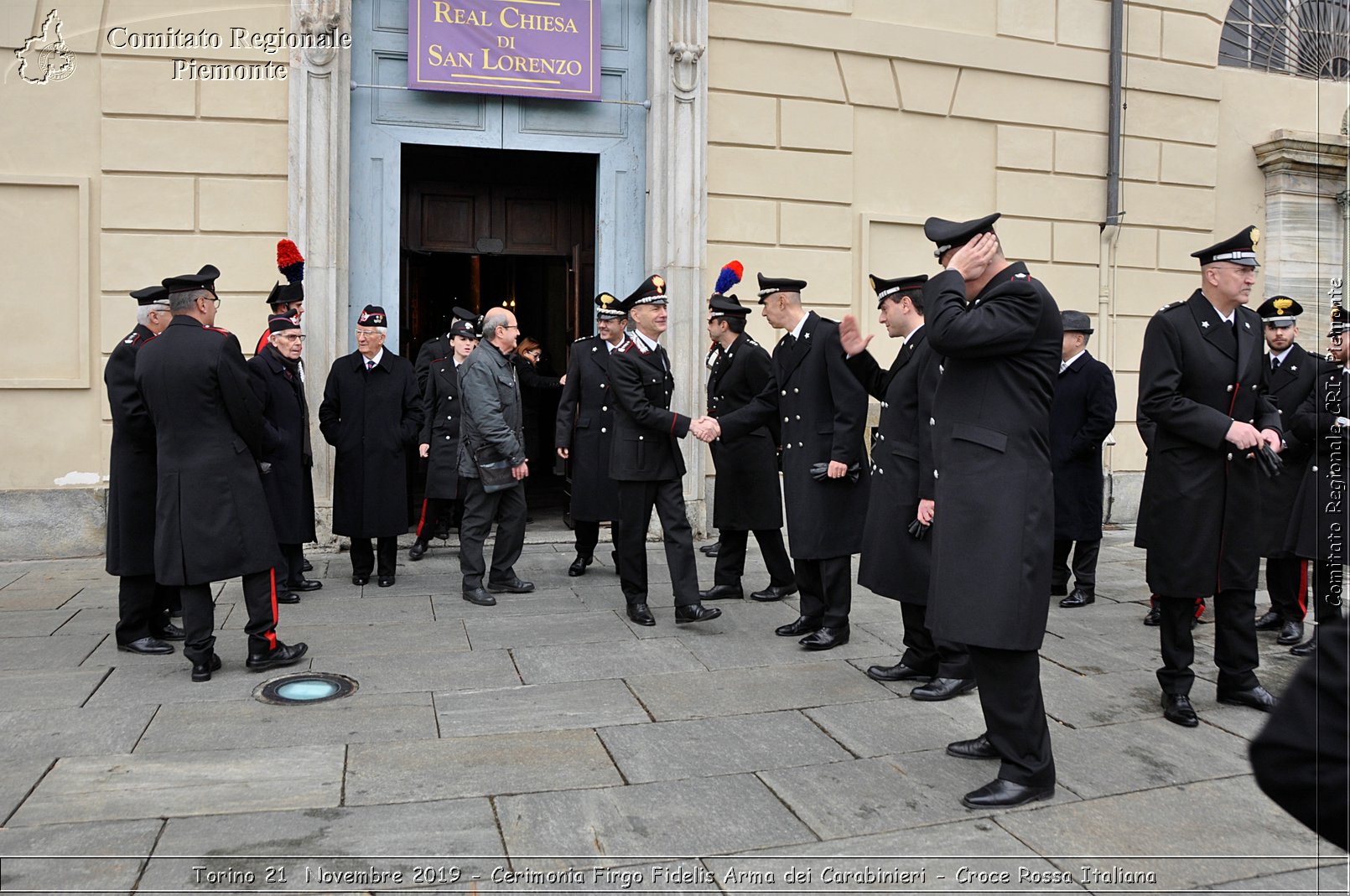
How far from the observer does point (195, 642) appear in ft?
17.5

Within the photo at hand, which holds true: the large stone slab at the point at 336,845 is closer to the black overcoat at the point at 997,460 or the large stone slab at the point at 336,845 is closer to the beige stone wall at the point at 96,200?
the black overcoat at the point at 997,460

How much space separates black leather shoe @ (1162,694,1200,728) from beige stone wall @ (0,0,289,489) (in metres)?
7.26

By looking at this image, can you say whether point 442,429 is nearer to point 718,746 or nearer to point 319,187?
point 319,187

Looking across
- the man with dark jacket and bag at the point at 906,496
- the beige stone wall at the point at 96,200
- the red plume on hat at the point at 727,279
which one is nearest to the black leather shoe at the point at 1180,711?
the man with dark jacket and bag at the point at 906,496

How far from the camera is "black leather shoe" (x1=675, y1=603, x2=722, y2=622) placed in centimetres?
640

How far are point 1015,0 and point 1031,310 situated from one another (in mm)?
8239

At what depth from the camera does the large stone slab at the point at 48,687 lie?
4.90 metres

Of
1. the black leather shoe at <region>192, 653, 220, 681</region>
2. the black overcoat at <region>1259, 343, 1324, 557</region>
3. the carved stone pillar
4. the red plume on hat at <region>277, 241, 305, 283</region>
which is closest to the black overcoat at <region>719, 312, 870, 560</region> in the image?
the black overcoat at <region>1259, 343, 1324, 557</region>

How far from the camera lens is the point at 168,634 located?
242 inches

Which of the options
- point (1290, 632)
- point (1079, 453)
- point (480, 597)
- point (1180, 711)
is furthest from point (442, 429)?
point (1290, 632)

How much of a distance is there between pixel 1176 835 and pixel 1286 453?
12.9ft

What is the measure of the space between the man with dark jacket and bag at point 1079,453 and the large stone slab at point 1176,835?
3.42 m

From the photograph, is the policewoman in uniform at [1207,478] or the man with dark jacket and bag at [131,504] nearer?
the policewoman in uniform at [1207,478]

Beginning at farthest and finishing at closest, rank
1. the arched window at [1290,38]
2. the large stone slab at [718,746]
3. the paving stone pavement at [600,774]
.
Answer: the arched window at [1290,38]
the large stone slab at [718,746]
the paving stone pavement at [600,774]
